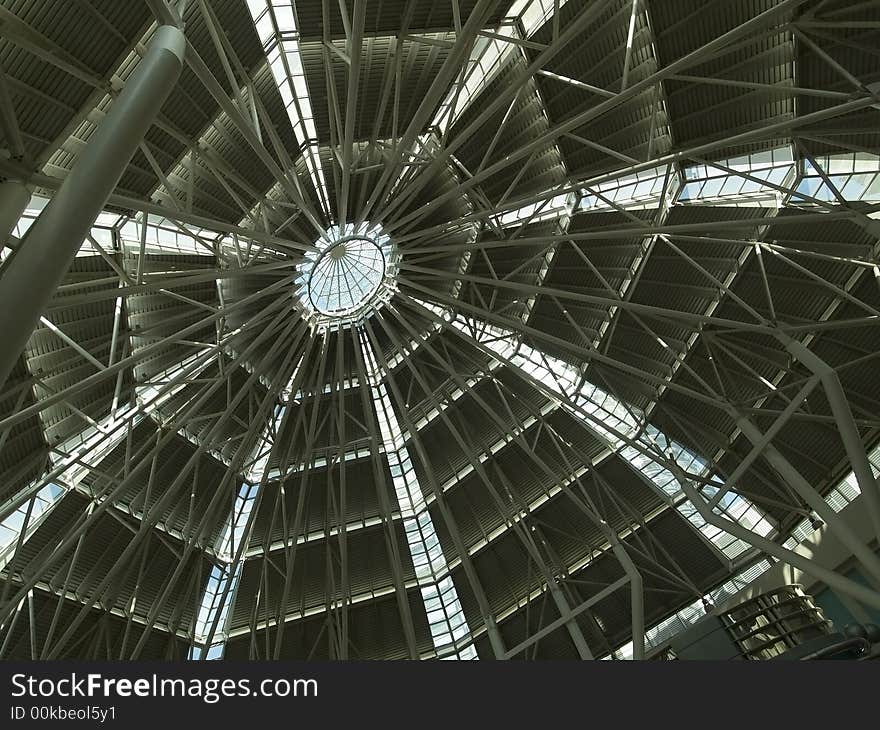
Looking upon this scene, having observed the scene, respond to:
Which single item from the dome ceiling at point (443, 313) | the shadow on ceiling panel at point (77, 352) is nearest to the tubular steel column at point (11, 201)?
the dome ceiling at point (443, 313)

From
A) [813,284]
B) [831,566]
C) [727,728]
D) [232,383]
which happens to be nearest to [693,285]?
[813,284]

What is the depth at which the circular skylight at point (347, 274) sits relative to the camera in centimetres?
2745

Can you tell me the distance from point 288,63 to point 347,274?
12.0 meters

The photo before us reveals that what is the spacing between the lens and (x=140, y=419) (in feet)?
97.1

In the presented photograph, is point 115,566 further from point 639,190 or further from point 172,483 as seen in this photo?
point 639,190

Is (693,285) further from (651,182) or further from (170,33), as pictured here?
(170,33)

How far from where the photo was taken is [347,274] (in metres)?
33.3

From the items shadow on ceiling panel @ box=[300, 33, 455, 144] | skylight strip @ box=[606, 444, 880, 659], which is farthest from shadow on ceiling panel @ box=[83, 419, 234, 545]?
skylight strip @ box=[606, 444, 880, 659]

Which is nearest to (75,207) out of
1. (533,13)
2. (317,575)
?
(533,13)

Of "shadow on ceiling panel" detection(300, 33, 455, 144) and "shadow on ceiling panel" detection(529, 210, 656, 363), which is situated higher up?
"shadow on ceiling panel" detection(300, 33, 455, 144)

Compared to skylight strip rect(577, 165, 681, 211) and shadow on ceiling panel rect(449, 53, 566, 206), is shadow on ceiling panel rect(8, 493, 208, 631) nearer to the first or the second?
shadow on ceiling panel rect(449, 53, 566, 206)

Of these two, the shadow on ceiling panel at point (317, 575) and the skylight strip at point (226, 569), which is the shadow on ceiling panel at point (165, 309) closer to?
the skylight strip at point (226, 569)

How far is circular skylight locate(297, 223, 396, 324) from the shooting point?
27.5 m

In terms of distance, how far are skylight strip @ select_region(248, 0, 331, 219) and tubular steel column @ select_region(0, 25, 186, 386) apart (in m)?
12.0
